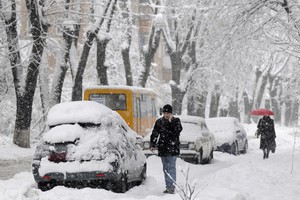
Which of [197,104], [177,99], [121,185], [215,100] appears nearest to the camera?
[121,185]

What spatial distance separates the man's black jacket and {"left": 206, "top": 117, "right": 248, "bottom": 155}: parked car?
13718 mm

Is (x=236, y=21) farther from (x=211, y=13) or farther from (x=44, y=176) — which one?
(x=44, y=176)

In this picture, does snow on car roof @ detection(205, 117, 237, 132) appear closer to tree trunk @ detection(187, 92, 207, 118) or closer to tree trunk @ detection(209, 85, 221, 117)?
tree trunk @ detection(187, 92, 207, 118)

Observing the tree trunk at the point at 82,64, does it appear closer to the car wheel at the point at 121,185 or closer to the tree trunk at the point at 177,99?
the tree trunk at the point at 177,99

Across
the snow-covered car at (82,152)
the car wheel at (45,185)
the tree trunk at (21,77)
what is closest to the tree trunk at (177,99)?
the tree trunk at (21,77)

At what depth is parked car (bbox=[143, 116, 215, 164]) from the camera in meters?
19.3

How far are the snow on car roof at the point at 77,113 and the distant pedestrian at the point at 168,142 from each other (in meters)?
1.04

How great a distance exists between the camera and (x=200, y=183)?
559 inches

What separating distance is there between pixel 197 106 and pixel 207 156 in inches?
867

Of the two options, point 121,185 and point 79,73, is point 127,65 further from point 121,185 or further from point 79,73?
point 121,185

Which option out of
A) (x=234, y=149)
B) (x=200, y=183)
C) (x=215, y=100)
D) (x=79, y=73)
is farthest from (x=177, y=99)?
(x=200, y=183)

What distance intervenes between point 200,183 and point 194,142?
5.22m

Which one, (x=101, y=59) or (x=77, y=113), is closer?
(x=77, y=113)

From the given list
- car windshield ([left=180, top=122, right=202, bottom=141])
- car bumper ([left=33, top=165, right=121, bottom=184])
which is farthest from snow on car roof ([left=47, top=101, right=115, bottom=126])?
car windshield ([left=180, top=122, right=202, bottom=141])
